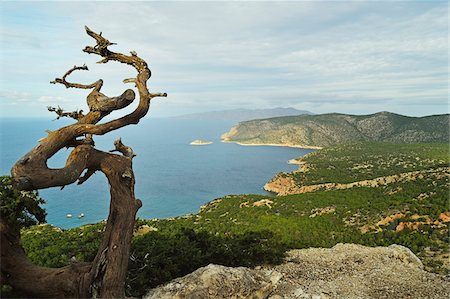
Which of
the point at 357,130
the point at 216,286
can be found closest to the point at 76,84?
the point at 216,286

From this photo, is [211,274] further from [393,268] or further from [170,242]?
[393,268]

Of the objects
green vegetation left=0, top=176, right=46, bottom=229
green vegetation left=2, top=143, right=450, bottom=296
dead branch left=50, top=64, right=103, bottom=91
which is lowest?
green vegetation left=2, top=143, right=450, bottom=296

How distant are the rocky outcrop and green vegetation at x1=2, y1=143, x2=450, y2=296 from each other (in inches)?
55.1

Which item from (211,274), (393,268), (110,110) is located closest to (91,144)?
(110,110)

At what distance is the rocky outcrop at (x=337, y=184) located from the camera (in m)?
44.5

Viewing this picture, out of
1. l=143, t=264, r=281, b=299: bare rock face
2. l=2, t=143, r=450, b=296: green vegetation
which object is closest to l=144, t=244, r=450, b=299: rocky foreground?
l=143, t=264, r=281, b=299: bare rock face

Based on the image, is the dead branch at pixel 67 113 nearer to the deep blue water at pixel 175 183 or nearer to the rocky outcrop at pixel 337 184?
the rocky outcrop at pixel 337 184

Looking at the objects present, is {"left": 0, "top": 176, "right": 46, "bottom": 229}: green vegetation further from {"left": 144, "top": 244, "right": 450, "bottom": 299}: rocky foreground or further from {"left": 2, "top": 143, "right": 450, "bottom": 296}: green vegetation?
{"left": 144, "top": 244, "right": 450, "bottom": 299}: rocky foreground

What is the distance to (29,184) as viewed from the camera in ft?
19.0

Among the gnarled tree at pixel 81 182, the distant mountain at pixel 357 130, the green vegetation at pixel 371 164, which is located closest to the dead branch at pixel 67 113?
the gnarled tree at pixel 81 182

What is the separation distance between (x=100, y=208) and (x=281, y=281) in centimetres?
6099

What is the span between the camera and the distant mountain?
411ft

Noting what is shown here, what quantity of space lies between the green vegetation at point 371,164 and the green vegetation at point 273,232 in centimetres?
140

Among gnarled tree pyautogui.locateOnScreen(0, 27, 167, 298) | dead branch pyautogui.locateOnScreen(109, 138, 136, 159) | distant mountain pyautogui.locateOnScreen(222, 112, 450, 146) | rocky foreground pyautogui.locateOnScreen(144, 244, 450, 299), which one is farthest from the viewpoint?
distant mountain pyautogui.locateOnScreen(222, 112, 450, 146)
